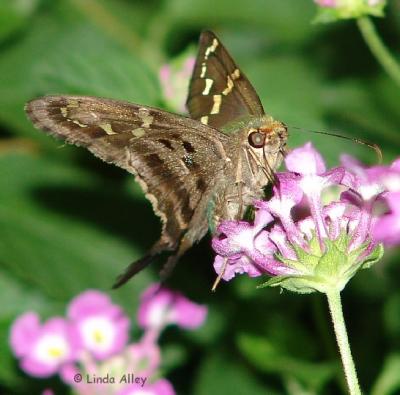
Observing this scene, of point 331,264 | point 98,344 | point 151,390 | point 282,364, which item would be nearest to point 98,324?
point 98,344

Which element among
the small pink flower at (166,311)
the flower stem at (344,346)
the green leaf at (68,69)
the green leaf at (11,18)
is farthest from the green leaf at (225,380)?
the green leaf at (11,18)

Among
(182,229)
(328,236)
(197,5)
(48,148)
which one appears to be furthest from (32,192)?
(328,236)

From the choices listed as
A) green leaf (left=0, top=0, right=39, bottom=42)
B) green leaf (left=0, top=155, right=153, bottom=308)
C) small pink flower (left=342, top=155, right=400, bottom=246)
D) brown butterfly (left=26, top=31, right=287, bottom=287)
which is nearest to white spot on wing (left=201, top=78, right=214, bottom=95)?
brown butterfly (left=26, top=31, right=287, bottom=287)

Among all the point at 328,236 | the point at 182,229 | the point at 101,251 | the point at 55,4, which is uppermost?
the point at 328,236

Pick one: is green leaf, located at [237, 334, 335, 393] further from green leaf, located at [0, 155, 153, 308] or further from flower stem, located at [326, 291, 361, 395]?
flower stem, located at [326, 291, 361, 395]

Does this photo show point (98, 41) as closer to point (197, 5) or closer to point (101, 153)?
point (197, 5)

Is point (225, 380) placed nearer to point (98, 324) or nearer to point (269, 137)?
point (98, 324)

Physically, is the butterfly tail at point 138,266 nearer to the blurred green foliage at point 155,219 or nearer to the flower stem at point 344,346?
the flower stem at point 344,346
